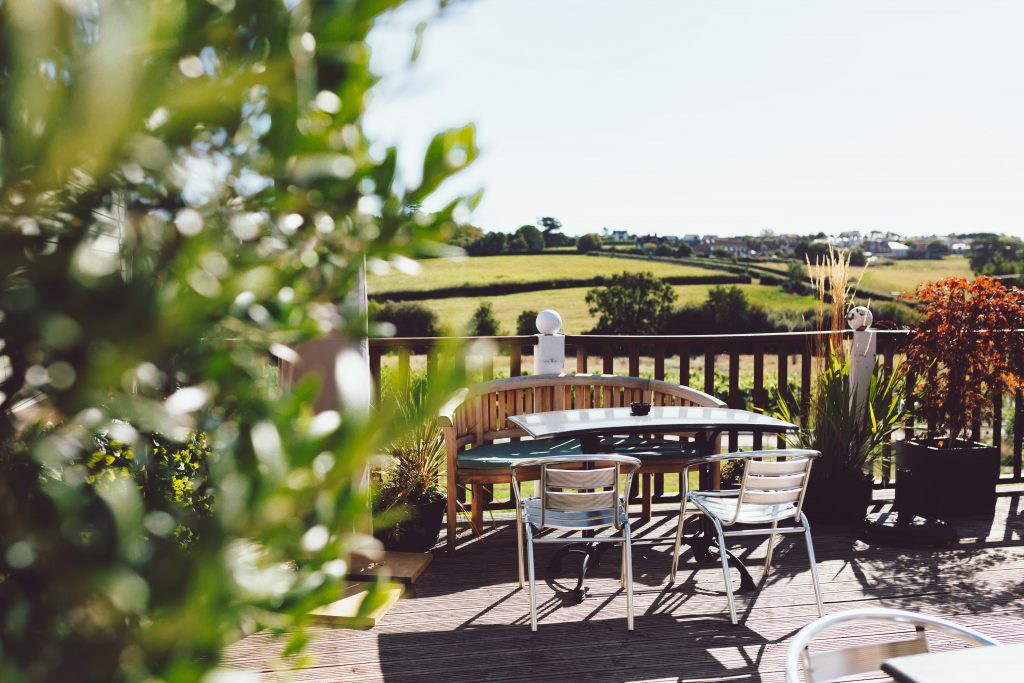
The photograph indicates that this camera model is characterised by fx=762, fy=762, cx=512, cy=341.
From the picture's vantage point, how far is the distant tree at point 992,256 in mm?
25328

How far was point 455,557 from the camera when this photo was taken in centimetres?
424

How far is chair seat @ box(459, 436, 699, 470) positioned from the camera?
14.1 ft

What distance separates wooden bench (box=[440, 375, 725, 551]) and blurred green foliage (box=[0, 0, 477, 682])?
3598mm

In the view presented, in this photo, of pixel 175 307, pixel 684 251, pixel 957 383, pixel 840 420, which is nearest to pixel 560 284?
pixel 684 251

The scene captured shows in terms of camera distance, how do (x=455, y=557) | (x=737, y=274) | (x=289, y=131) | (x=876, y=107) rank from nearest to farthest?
(x=289, y=131) < (x=455, y=557) < (x=737, y=274) < (x=876, y=107)

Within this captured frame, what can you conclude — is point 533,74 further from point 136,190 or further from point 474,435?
point 136,190

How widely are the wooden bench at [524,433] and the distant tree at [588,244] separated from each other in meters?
22.5

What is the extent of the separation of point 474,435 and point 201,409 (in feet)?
13.9

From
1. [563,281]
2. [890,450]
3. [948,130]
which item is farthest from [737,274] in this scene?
[890,450]

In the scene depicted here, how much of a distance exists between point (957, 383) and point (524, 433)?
259cm

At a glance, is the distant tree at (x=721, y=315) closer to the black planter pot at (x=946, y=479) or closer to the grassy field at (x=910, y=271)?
the grassy field at (x=910, y=271)

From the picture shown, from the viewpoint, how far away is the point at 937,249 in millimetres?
24906

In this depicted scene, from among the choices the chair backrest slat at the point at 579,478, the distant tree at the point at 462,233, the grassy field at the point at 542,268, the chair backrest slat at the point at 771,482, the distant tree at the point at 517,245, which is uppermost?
the distant tree at the point at 517,245

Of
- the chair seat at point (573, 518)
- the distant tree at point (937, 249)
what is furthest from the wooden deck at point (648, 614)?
the distant tree at point (937, 249)
